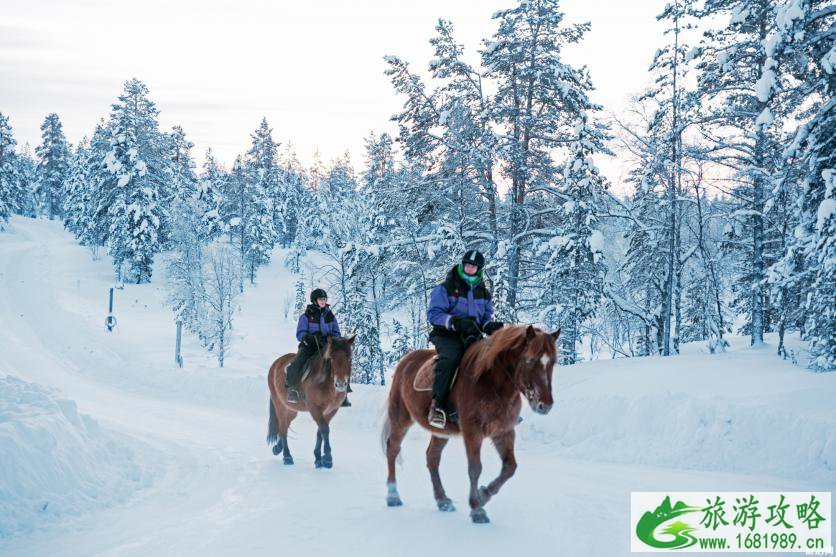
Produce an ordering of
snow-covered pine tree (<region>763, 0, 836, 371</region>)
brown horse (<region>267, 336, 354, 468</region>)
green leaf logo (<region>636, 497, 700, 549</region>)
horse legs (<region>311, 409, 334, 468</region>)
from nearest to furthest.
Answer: green leaf logo (<region>636, 497, 700, 549</region>) → brown horse (<region>267, 336, 354, 468</region>) → horse legs (<region>311, 409, 334, 468</region>) → snow-covered pine tree (<region>763, 0, 836, 371</region>)

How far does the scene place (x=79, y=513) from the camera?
743 centimetres

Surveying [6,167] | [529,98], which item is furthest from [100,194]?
[529,98]

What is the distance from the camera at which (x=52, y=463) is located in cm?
801

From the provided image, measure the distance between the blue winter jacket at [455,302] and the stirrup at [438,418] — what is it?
981 millimetres

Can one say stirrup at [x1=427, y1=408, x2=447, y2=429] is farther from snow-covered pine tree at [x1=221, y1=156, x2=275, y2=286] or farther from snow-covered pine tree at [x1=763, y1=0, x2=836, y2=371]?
snow-covered pine tree at [x1=221, y1=156, x2=275, y2=286]

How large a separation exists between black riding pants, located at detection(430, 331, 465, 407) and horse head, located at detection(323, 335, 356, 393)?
3241 millimetres

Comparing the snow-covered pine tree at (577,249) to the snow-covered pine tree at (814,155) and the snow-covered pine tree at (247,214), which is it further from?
the snow-covered pine tree at (247,214)

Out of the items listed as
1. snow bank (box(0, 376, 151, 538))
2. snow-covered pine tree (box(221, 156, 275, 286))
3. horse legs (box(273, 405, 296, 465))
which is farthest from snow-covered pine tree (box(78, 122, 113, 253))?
horse legs (box(273, 405, 296, 465))

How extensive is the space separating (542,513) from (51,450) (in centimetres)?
678

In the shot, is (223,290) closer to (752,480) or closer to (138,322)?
(138,322)

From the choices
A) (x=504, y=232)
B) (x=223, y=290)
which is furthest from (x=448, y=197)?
(x=223, y=290)

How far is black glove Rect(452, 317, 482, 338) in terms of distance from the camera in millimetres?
6645

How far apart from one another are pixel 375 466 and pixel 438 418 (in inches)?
184

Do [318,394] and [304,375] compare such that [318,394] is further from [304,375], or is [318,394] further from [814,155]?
[814,155]
